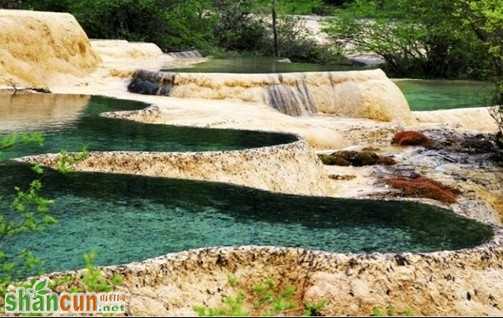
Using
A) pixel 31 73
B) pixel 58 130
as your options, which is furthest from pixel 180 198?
pixel 31 73

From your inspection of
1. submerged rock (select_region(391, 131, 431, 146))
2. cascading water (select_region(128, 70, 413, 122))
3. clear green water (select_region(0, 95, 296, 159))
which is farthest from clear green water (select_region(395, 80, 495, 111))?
clear green water (select_region(0, 95, 296, 159))

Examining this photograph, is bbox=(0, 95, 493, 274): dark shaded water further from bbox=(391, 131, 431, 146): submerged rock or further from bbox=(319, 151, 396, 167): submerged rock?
bbox=(391, 131, 431, 146): submerged rock

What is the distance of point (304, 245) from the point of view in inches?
434

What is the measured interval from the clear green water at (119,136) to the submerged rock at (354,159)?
1.92 m

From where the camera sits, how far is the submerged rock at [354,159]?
2014cm

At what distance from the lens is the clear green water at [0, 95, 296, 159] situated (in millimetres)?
16844

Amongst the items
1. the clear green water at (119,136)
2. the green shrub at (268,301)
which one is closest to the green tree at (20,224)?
the green shrub at (268,301)

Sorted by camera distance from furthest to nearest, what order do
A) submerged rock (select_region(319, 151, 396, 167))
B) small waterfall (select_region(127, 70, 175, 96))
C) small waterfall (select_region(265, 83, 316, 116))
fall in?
1. small waterfall (select_region(127, 70, 175, 96))
2. small waterfall (select_region(265, 83, 316, 116))
3. submerged rock (select_region(319, 151, 396, 167))

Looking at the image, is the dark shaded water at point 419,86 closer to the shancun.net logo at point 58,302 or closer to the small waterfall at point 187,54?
the small waterfall at point 187,54

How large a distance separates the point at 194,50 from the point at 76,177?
26638 millimetres

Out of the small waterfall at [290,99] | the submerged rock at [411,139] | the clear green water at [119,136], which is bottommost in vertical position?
the submerged rock at [411,139]

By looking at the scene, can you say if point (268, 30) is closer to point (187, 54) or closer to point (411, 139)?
point (187, 54)

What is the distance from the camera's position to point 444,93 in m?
34.6

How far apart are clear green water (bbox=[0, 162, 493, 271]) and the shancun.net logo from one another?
1.72m
